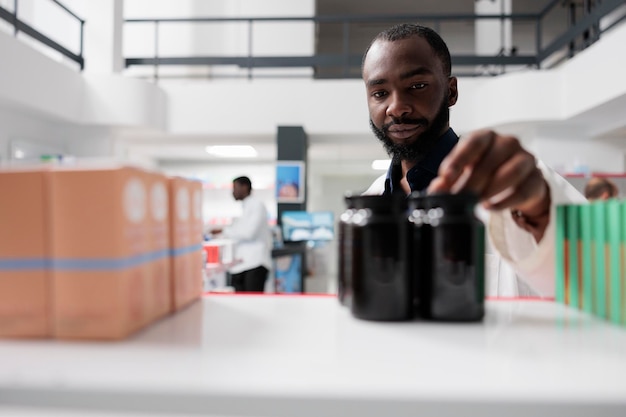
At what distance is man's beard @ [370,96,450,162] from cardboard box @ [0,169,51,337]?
1.04 meters

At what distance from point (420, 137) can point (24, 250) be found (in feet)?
3.71

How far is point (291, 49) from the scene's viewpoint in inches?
347

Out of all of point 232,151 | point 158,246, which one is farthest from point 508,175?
point 232,151

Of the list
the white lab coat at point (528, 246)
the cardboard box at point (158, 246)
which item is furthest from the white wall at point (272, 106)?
the cardboard box at point (158, 246)

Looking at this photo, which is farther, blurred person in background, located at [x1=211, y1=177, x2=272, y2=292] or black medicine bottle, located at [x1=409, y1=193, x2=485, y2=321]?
blurred person in background, located at [x1=211, y1=177, x2=272, y2=292]

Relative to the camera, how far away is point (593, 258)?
0.75m

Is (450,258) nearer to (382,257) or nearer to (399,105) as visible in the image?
(382,257)

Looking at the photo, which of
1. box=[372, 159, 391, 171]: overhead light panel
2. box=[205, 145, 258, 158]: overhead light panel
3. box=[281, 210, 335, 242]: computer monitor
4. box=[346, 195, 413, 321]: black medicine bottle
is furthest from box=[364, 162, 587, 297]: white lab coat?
→ box=[372, 159, 391, 171]: overhead light panel

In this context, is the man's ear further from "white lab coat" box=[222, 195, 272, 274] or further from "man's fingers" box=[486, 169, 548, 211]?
"white lab coat" box=[222, 195, 272, 274]

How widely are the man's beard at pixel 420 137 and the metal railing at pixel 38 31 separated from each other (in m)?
A: 5.54

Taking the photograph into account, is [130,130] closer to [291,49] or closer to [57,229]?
[291,49]

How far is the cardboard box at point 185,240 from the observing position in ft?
2.65

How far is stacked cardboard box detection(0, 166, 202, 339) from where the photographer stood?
0.64 meters

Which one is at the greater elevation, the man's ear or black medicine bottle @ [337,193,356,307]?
the man's ear
